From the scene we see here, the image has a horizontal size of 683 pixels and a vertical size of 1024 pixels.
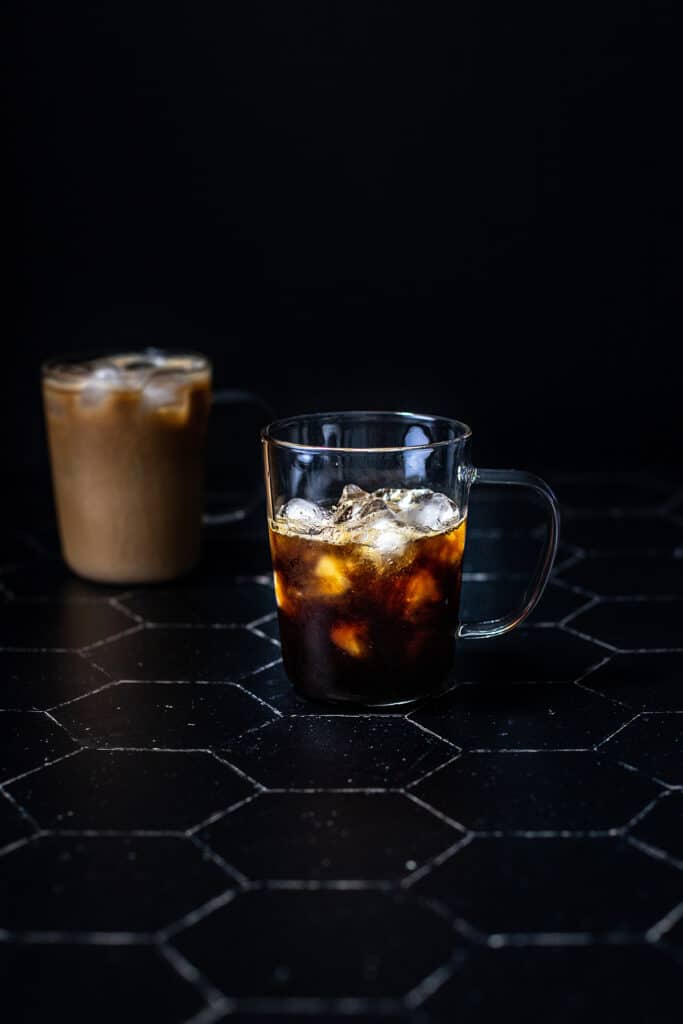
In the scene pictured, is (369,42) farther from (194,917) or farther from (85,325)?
(194,917)

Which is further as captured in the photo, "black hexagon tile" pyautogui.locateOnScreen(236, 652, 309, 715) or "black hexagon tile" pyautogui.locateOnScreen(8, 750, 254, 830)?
"black hexagon tile" pyautogui.locateOnScreen(236, 652, 309, 715)

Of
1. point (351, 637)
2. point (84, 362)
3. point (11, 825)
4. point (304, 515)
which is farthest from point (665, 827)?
point (84, 362)

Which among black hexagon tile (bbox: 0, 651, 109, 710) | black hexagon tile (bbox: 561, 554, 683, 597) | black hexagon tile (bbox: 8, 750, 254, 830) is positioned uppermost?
black hexagon tile (bbox: 8, 750, 254, 830)

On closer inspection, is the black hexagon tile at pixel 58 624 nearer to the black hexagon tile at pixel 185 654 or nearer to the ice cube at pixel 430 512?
the black hexagon tile at pixel 185 654

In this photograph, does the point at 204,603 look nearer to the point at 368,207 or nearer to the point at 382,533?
the point at 382,533

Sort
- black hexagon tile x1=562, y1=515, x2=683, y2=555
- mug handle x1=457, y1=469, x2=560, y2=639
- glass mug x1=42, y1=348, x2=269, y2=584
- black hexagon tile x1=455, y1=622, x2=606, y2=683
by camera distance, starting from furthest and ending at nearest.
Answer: black hexagon tile x1=562, y1=515, x2=683, y2=555 → glass mug x1=42, y1=348, x2=269, y2=584 → black hexagon tile x1=455, y1=622, x2=606, y2=683 → mug handle x1=457, y1=469, x2=560, y2=639

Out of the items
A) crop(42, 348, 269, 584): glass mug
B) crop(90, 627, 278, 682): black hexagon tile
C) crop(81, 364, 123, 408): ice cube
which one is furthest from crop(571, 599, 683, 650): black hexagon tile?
crop(81, 364, 123, 408): ice cube

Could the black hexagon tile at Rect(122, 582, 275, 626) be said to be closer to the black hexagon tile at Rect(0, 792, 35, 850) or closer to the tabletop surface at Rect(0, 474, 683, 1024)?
the tabletop surface at Rect(0, 474, 683, 1024)

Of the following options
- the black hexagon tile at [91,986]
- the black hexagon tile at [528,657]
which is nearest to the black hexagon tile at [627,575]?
the black hexagon tile at [528,657]
